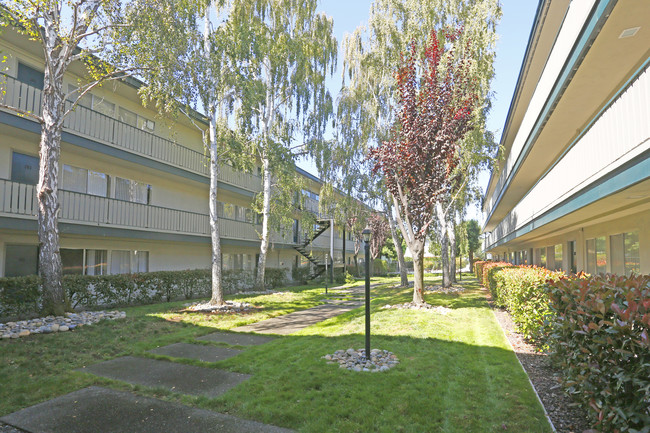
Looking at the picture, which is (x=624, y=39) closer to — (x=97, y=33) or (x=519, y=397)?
(x=519, y=397)

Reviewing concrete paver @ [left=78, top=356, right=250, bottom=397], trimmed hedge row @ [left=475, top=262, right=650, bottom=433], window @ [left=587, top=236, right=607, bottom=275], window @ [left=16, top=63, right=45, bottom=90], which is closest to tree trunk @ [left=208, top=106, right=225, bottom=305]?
window @ [left=16, top=63, right=45, bottom=90]

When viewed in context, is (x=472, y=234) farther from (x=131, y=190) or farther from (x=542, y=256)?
(x=131, y=190)

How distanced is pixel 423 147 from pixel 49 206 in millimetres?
10960

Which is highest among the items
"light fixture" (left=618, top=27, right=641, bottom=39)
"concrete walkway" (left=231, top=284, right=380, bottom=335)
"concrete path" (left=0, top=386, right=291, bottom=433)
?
"light fixture" (left=618, top=27, right=641, bottom=39)

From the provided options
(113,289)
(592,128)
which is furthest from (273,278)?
(592,128)

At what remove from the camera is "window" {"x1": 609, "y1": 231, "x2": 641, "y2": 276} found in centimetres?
982

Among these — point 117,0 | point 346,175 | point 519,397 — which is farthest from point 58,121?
point 346,175

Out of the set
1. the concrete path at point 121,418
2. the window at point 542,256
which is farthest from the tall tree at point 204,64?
the window at point 542,256

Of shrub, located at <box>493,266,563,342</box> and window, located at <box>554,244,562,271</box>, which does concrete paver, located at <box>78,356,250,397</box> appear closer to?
shrub, located at <box>493,266,563,342</box>

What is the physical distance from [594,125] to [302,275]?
2191cm

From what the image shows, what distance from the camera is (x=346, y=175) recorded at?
72.1 feet

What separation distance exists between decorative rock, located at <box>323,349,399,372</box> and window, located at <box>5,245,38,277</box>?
10.8m

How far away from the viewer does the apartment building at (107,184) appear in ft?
36.7

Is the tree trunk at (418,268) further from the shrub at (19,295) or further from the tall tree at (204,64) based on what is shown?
the shrub at (19,295)
